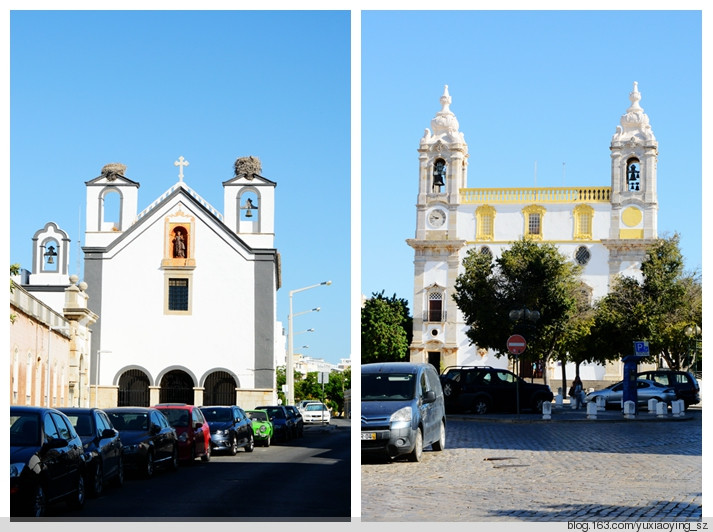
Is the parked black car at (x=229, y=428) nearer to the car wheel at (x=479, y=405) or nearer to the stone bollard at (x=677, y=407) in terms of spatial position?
the car wheel at (x=479, y=405)

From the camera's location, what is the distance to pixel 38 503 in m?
9.12

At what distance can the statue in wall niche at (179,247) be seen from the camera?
67.1 feet

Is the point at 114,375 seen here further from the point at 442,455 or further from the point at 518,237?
the point at 518,237

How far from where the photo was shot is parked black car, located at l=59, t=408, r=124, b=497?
11172 mm

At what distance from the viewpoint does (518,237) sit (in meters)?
63.8

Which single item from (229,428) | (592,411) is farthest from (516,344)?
(229,428)

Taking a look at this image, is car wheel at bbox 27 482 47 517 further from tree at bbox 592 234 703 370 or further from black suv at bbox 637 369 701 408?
tree at bbox 592 234 703 370

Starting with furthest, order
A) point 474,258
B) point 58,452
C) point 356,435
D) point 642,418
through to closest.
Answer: point 474,258
point 642,418
point 58,452
point 356,435

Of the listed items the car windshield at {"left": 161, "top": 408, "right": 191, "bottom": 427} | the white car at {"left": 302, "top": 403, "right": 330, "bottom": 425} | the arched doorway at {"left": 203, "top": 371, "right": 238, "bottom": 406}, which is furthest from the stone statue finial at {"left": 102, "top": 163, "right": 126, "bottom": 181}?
the white car at {"left": 302, "top": 403, "right": 330, "bottom": 425}

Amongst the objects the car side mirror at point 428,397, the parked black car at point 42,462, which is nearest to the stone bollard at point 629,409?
the car side mirror at point 428,397

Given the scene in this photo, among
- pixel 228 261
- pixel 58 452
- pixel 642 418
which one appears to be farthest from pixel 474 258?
pixel 58 452

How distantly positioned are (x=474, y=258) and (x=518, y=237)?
61.5 ft

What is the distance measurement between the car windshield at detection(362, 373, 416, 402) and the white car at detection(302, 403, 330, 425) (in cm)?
2522

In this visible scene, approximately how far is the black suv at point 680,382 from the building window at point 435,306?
1214 inches
